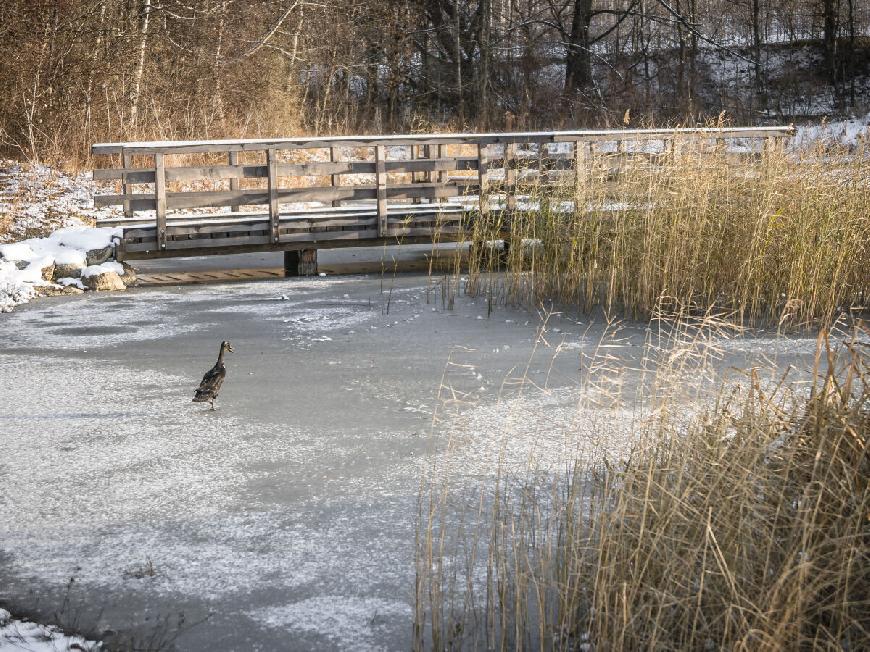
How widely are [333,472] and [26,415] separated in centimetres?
199

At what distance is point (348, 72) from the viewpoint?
75.6 feet

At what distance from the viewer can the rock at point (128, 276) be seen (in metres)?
10.5

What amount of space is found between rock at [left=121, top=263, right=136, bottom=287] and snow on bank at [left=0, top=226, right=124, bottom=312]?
0.20ft

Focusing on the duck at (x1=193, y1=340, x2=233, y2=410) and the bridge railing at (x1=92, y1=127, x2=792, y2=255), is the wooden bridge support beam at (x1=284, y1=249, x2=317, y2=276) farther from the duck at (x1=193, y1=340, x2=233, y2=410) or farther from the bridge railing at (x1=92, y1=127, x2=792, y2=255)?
the duck at (x1=193, y1=340, x2=233, y2=410)

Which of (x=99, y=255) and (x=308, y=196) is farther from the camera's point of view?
(x=308, y=196)

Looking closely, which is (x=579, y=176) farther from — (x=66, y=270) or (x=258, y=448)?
(x=66, y=270)

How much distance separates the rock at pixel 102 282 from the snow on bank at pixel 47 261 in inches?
1.5

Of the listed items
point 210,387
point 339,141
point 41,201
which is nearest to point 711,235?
point 210,387

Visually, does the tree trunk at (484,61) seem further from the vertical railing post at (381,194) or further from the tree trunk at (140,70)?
the vertical railing post at (381,194)

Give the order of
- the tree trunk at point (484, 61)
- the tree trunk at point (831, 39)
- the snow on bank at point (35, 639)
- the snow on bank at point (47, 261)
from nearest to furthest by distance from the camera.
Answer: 1. the snow on bank at point (35, 639)
2. the snow on bank at point (47, 261)
3. the tree trunk at point (484, 61)
4. the tree trunk at point (831, 39)

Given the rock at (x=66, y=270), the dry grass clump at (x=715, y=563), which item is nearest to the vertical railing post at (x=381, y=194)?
the rock at (x=66, y=270)

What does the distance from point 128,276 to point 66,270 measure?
1.97 ft

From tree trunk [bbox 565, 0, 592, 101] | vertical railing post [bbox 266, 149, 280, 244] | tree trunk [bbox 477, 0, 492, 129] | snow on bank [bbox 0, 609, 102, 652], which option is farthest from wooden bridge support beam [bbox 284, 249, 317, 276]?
tree trunk [bbox 565, 0, 592, 101]

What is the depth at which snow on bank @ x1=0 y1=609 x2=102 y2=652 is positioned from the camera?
3309 millimetres
